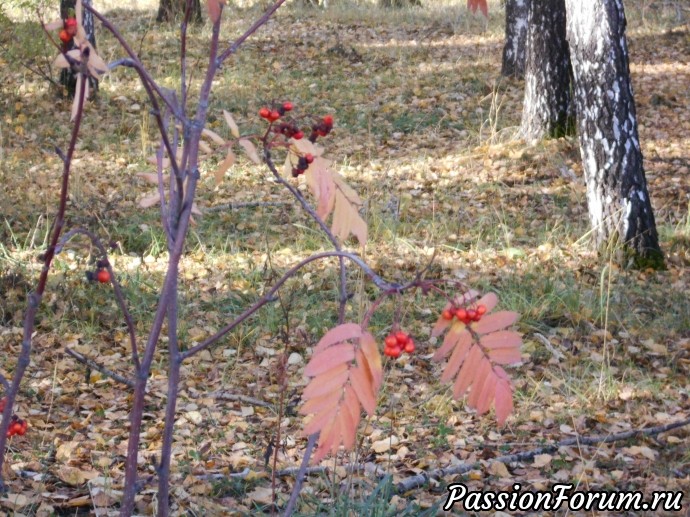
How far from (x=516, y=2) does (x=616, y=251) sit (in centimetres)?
Answer: 564

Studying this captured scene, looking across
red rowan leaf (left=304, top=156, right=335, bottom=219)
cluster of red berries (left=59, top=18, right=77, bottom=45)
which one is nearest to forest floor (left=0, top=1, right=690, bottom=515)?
red rowan leaf (left=304, top=156, right=335, bottom=219)

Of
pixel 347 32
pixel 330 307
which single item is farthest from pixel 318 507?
pixel 347 32

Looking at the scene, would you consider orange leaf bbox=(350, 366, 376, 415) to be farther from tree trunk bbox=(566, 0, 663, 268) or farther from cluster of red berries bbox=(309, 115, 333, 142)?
tree trunk bbox=(566, 0, 663, 268)

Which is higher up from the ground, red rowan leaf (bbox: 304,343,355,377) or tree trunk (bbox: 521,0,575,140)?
tree trunk (bbox: 521,0,575,140)

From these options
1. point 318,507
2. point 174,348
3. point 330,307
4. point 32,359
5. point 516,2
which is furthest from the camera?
point 516,2

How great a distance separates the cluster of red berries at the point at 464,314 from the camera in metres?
1.43

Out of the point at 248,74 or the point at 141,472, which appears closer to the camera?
the point at 141,472

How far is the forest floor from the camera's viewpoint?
3.42 meters

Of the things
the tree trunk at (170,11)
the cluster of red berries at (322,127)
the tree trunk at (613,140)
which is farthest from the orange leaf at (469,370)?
the tree trunk at (170,11)

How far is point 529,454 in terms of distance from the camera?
351cm

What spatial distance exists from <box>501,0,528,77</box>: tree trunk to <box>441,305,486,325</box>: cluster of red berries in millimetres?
9558

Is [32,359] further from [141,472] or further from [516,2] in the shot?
[516,2]

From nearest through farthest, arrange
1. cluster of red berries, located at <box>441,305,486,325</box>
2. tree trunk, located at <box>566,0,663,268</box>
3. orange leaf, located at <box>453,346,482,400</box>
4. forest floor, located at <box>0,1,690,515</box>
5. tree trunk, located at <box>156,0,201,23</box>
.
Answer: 1. cluster of red berries, located at <box>441,305,486,325</box>
2. orange leaf, located at <box>453,346,482,400</box>
3. forest floor, located at <box>0,1,690,515</box>
4. tree trunk, located at <box>566,0,663,268</box>
5. tree trunk, located at <box>156,0,201,23</box>

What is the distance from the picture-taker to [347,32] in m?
13.1
